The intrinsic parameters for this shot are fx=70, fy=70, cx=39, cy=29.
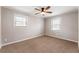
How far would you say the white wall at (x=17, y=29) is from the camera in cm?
127

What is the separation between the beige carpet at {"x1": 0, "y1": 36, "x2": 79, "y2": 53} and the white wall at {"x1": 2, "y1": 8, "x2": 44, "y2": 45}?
0.38 ft

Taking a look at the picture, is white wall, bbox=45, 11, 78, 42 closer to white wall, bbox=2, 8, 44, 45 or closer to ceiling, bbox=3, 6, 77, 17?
ceiling, bbox=3, 6, 77, 17

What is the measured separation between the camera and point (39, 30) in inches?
56.5

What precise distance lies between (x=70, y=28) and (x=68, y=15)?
0.24m

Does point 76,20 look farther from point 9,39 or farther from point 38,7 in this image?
point 9,39

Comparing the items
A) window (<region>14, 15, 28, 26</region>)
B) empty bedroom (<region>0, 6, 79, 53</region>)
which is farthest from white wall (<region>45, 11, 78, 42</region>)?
window (<region>14, 15, 28, 26</region>)

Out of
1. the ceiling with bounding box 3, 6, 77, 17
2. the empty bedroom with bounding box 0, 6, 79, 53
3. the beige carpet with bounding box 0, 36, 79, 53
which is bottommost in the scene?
the beige carpet with bounding box 0, 36, 79, 53

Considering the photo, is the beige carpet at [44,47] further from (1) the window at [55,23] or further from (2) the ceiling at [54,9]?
(2) the ceiling at [54,9]

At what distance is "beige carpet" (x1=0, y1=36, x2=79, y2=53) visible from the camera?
127 centimetres

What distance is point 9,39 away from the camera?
1287mm

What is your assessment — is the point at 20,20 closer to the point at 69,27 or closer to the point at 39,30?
the point at 39,30
